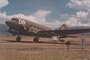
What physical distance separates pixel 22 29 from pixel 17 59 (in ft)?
109

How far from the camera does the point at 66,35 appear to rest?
210ft

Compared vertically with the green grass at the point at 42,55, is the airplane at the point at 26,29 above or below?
above

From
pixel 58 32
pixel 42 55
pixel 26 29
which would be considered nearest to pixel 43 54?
pixel 42 55

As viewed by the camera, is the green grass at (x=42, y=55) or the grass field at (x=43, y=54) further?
the grass field at (x=43, y=54)

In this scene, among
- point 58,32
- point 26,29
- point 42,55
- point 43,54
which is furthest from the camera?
point 58,32

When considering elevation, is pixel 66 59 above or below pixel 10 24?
below

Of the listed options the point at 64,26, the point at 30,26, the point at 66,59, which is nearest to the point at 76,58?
the point at 66,59

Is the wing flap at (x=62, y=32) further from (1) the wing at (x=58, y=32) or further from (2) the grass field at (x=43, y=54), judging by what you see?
(2) the grass field at (x=43, y=54)

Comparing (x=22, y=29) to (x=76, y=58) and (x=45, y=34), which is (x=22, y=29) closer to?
(x=45, y=34)

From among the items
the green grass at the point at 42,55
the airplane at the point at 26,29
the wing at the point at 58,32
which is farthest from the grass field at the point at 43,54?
the wing at the point at 58,32

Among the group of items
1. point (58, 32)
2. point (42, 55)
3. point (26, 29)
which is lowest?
point (42, 55)

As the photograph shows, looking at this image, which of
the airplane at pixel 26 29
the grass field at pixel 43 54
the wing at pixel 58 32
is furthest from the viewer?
the wing at pixel 58 32

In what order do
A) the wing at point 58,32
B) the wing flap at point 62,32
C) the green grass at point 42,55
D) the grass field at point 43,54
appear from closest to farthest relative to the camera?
the green grass at point 42,55
the grass field at point 43,54
the wing at point 58,32
the wing flap at point 62,32

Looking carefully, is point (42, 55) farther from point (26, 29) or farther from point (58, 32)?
point (58, 32)
